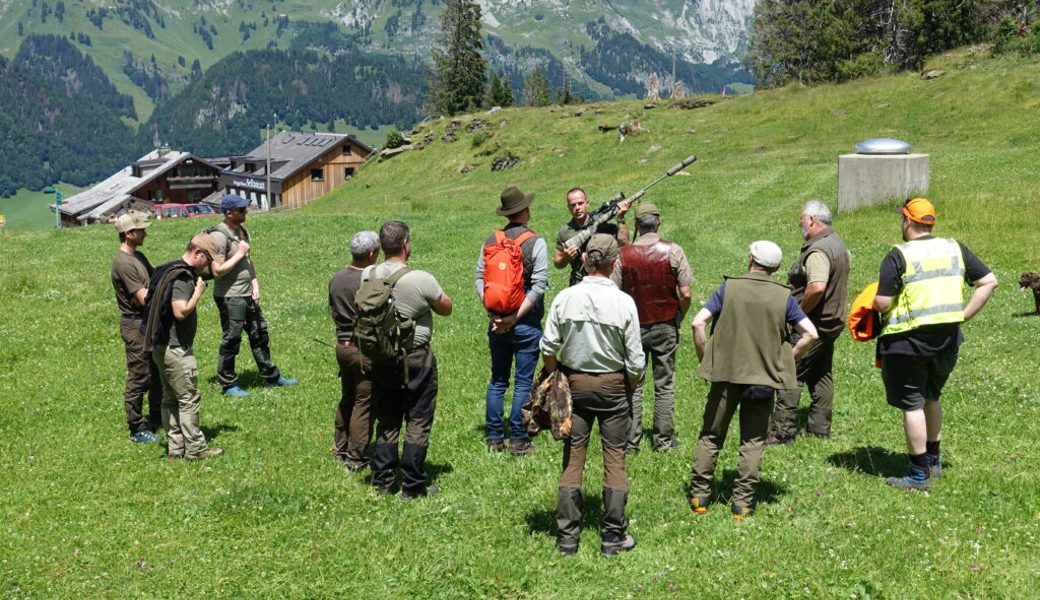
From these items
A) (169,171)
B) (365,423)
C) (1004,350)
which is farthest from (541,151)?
(169,171)

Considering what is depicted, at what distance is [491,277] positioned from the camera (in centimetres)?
952

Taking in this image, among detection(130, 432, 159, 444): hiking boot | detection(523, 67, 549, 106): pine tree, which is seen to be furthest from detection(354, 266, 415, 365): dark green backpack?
detection(523, 67, 549, 106): pine tree

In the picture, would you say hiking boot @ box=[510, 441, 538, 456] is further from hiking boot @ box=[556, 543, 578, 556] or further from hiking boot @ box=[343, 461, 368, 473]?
hiking boot @ box=[556, 543, 578, 556]

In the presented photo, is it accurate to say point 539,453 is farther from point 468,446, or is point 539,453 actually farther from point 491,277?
point 491,277

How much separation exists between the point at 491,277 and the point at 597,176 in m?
35.5

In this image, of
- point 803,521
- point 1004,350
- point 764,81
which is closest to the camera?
point 803,521

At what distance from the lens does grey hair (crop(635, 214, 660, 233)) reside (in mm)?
9705

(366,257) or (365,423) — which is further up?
(366,257)

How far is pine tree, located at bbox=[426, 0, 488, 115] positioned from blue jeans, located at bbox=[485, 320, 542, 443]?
98707mm

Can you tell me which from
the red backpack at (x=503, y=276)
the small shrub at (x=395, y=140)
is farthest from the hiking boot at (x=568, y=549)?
the small shrub at (x=395, y=140)

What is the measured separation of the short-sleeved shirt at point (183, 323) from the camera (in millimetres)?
9719

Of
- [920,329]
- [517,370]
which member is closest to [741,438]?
[920,329]

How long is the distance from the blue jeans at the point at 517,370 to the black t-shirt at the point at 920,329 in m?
3.91

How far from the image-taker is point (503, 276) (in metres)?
9.44
